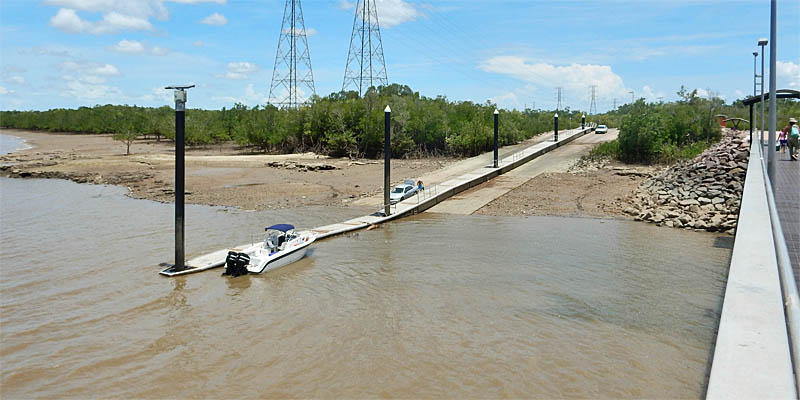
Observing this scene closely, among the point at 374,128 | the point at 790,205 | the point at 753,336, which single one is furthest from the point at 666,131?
the point at 753,336

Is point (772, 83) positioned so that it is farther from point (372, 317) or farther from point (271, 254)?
point (271, 254)

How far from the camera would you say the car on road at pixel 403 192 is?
92.2ft

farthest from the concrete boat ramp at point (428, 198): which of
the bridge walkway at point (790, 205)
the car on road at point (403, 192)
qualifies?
the bridge walkway at point (790, 205)

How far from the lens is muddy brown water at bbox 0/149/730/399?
983cm

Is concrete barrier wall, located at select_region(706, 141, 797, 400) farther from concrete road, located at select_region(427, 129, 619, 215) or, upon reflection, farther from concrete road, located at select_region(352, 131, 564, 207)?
concrete road, located at select_region(352, 131, 564, 207)

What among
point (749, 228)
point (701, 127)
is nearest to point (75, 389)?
point (749, 228)

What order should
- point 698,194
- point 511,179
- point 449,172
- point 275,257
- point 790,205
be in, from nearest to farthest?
point 790,205 < point 275,257 < point 698,194 < point 511,179 < point 449,172

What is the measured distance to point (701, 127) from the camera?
1753 inches

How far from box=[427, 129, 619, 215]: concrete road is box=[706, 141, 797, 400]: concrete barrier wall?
1866cm

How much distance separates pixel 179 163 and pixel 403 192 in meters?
14.0

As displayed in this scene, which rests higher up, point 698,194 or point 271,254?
point 698,194

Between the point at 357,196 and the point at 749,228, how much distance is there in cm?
2213

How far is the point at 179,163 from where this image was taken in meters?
16.1

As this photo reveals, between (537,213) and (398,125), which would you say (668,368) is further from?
(398,125)
